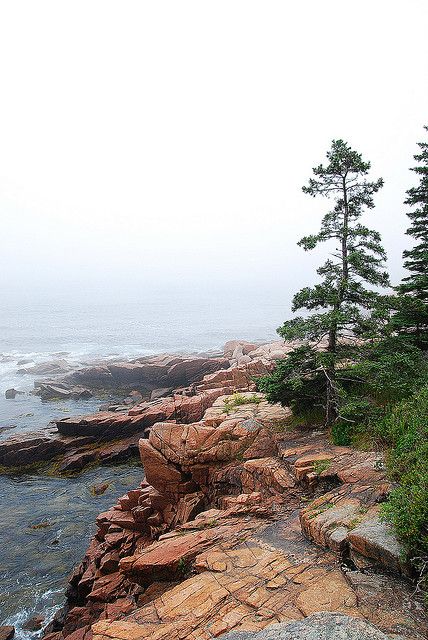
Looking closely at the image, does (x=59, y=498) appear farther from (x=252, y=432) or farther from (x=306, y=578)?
(x=306, y=578)

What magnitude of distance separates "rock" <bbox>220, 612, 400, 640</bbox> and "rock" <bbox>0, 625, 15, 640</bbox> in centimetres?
1165

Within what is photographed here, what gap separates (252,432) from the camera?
51.6 ft

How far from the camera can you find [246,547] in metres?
9.33

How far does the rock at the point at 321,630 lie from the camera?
5309 millimetres

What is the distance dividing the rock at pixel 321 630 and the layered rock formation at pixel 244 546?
0.03 metres

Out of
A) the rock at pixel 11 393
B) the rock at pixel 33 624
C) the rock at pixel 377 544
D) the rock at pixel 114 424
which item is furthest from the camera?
the rock at pixel 11 393

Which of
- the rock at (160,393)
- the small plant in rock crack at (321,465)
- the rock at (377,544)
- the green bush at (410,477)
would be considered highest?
the green bush at (410,477)

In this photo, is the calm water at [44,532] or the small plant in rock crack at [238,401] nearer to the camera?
the calm water at [44,532]

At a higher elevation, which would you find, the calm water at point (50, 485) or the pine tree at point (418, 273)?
the pine tree at point (418, 273)

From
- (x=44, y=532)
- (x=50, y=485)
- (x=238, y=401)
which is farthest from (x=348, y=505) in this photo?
(x=50, y=485)

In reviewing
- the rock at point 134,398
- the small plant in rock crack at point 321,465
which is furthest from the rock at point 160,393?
the small plant in rock crack at point 321,465

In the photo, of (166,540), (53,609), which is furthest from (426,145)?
(53,609)

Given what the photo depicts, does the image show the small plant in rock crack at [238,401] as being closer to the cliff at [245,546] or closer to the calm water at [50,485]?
the cliff at [245,546]

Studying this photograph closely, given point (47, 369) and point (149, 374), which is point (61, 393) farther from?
point (47, 369)
